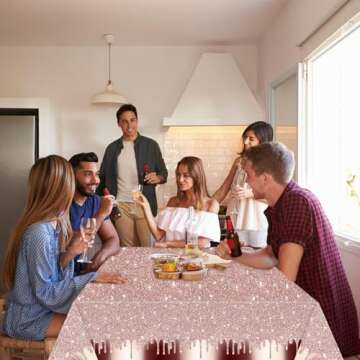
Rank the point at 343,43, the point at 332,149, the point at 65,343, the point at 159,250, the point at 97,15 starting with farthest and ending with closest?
the point at 97,15, the point at 332,149, the point at 343,43, the point at 159,250, the point at 65,343

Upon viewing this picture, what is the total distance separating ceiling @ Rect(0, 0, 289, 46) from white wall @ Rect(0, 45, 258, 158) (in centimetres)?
12

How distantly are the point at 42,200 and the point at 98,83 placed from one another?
3.21 metres

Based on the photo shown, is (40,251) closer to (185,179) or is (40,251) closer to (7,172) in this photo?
(185,179)

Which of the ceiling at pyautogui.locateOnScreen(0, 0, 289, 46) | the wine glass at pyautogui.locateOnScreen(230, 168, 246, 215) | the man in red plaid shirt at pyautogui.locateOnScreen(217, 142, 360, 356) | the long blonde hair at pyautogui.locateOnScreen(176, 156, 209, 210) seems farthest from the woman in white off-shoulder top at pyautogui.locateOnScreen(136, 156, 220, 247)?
the ceiling at pyautogui.locateOnScreen(0, 0, 289, 46)

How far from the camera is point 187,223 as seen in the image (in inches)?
104

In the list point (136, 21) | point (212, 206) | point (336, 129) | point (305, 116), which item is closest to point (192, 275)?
point (212, 206)

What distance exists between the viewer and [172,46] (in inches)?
189

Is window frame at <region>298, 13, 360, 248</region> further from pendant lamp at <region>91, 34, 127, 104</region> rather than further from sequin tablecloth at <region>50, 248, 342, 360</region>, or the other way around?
sequin tablecloth at <region>50, 248, 342, 360</region>

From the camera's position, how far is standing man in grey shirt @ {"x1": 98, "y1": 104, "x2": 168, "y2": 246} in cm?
378

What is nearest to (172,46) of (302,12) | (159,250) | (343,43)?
(302,12)

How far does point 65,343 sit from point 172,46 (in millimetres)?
3935

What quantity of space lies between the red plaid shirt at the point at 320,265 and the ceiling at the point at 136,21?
223 centimetres

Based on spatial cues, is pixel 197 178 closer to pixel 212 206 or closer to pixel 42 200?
pixel 212 206

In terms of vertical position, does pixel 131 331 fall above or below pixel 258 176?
below
